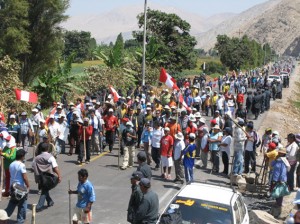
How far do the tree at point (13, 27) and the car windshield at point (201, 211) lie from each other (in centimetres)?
2341

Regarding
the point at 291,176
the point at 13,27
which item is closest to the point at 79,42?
the point at 13,27

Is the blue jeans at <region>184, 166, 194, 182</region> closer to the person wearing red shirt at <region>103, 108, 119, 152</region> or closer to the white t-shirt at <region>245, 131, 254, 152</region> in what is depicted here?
the white t-shirt at <region>245, 131, 254, 152</region>

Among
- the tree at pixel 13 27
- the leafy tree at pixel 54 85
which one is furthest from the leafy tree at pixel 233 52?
the tree at pixel 13 27

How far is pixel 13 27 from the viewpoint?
107 feet

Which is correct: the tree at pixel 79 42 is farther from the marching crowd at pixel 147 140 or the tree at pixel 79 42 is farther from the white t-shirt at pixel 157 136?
the white t-shirt at pixel 157 136

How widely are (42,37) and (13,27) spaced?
11.4 feet

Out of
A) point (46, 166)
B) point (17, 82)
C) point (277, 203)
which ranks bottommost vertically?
point (277, 203)

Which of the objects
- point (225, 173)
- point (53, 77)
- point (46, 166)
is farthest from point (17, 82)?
point (46, 166)

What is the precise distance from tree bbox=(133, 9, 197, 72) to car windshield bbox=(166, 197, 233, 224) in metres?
41.2

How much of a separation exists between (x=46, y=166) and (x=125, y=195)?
3120mm

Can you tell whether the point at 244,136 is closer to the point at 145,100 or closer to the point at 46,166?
the point at 46,166

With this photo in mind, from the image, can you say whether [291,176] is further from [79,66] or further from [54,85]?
[79,66]

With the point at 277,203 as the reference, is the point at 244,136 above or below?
above

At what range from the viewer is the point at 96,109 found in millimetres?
21234
